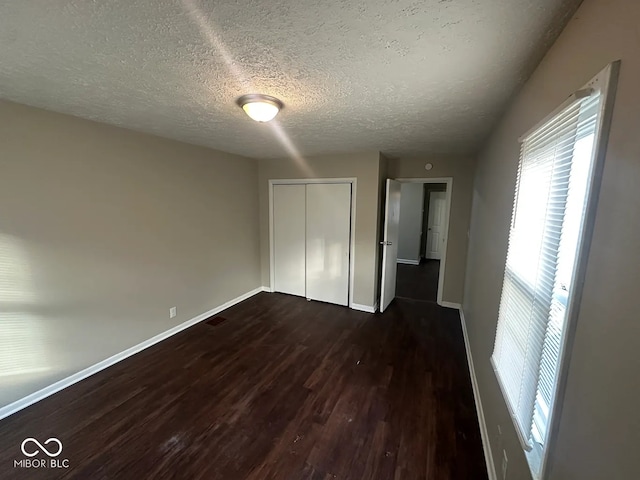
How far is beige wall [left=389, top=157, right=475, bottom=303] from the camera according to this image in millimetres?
3820

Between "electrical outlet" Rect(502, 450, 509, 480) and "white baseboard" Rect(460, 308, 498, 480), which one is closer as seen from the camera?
"electrical outlet" Rect(502, 450, 509, 480)

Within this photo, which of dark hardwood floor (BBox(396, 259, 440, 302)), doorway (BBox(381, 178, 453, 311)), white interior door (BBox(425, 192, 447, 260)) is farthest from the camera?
white interior door (BBox(425, 192, 447, 260))

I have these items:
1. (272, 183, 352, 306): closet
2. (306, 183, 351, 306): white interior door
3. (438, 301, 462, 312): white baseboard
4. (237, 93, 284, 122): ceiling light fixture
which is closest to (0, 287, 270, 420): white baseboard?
(272, 183, 352, 306): closet

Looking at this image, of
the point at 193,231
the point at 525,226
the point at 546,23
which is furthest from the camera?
the point at 193,231

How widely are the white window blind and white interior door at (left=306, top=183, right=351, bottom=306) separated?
258 cm

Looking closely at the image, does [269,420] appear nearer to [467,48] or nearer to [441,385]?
[441,385]

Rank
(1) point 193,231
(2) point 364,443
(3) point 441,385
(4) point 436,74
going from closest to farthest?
(4) point 436,74 < (2) point 364,443 < (3) point 441,385 < (1) point 193,231

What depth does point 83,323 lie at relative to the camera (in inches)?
94.3

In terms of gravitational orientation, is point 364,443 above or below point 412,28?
below

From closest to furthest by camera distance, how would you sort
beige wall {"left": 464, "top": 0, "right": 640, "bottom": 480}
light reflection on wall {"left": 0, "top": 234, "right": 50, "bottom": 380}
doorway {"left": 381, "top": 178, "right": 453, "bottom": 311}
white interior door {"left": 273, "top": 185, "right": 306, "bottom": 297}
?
beige wall {"left": 464, "top": 0, "right": 640, "bottom": 480}, light reflection on wall {"left": 0, "top": 234, "right": 50, "bottom": 380}, white interior door {"left": 273, "top": 185, "right": 306, "bottom": 297}, doorway {"left": 381, "top": 178, "right": 453, "bottom": 311}

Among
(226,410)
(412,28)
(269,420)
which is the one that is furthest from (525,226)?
(226,410)

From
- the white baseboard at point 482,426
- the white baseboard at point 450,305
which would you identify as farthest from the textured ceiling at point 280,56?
the white baseboard at point 450,305

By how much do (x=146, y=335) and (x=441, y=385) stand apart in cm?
306

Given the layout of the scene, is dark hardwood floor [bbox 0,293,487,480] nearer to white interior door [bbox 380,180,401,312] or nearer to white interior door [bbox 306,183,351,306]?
white interior door [bbox 380,180,401,312]
